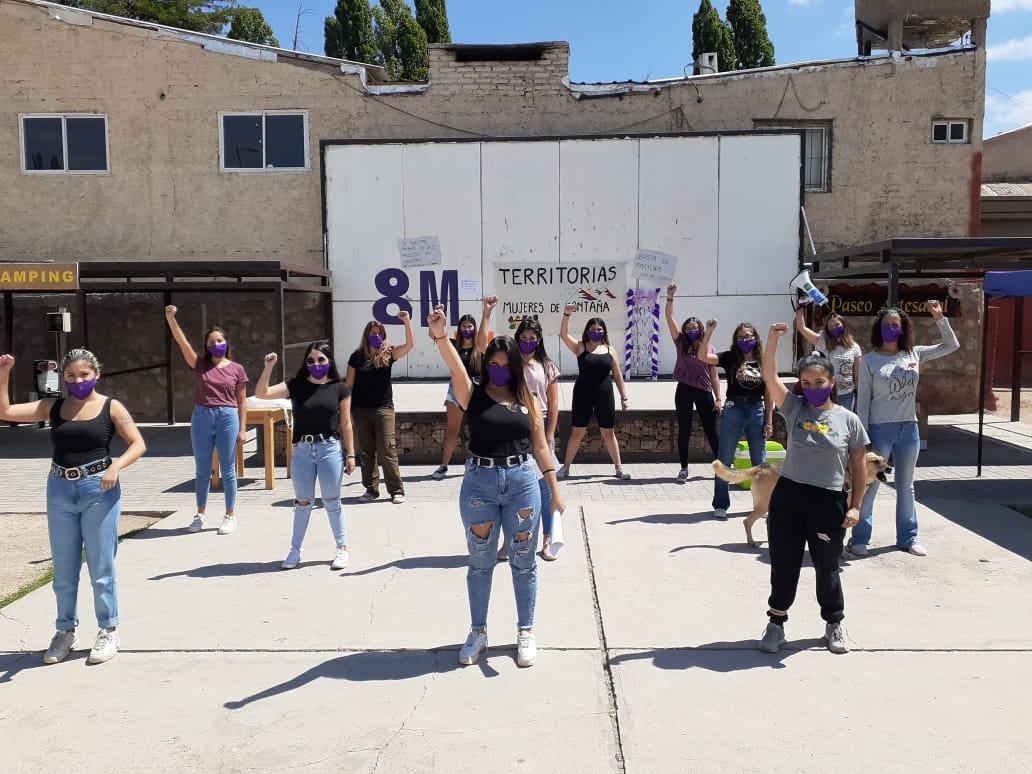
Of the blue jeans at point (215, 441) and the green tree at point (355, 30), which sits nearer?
the blue jeans at point (215, 441)

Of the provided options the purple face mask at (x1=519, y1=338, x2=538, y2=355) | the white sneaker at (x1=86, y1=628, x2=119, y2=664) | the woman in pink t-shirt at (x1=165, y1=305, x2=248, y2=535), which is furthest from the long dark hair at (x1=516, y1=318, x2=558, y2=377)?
the white sneaker at (x1=86, y1=628, x2=119, y2=664)

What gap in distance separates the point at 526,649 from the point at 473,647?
29 cm

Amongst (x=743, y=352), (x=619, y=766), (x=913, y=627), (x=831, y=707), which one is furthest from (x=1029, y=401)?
(x=619, y=766)

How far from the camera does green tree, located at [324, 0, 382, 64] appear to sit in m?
39.1

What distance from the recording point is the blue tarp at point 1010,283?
9812 millimetres

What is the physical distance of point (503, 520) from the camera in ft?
14.6

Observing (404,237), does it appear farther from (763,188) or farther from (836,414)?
(836,414)

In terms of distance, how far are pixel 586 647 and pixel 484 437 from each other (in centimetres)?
139

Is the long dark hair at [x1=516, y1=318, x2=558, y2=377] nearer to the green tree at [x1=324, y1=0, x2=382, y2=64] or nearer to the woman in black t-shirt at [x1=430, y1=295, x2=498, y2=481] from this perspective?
the woman in black t-shirt at [x1=430, y1=295, x2=498, y2=481]

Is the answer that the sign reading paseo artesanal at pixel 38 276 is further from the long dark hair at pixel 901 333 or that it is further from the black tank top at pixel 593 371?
the long dark hair at pixel 901 333

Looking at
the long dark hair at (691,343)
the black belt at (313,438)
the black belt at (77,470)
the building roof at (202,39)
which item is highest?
the building roof at (202,39)

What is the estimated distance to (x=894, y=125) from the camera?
15.3m

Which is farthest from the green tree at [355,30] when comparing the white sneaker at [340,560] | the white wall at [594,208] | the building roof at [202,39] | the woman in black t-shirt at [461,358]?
the white sneaker at [340,560]

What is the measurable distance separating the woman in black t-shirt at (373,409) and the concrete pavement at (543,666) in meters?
1.16
